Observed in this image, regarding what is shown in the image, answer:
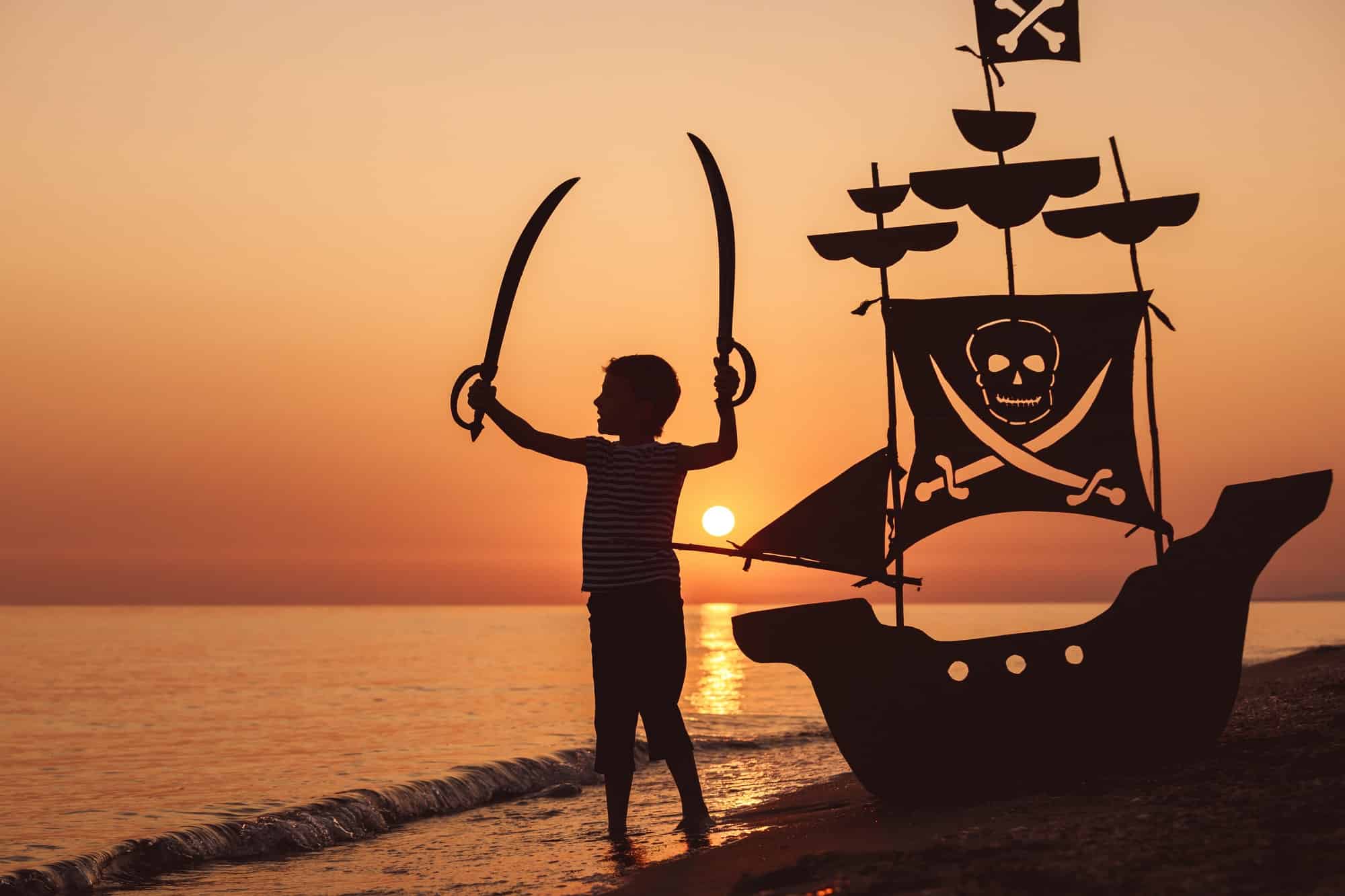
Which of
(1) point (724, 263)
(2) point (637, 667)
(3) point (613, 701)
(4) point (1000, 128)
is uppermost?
(4) point (1000, 128)

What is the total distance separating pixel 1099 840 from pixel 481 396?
348 centimetres

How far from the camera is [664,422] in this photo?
6.52m

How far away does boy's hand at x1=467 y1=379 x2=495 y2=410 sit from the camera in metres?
6.29

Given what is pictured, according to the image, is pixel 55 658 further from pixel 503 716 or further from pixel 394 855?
pixel 394 855

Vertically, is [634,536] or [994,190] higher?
[994,190]

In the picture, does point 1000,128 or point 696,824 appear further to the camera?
point 1000,128

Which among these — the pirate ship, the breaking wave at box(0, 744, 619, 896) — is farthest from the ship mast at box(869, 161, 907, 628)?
the breaking wave at box(0, 744, 619, 896)

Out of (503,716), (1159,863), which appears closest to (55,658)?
(503,716)

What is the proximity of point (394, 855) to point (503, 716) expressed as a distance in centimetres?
1162

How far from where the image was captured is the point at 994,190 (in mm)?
7609

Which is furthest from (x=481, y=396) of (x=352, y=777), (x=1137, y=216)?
(x=352, y=777)

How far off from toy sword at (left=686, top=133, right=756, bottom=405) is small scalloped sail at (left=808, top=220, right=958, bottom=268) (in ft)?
3.91

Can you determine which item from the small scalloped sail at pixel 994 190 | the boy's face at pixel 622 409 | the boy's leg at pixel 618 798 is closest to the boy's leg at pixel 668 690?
the boy's leg at pixel 618 798

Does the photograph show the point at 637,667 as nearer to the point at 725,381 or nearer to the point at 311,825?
the point at 725,381
